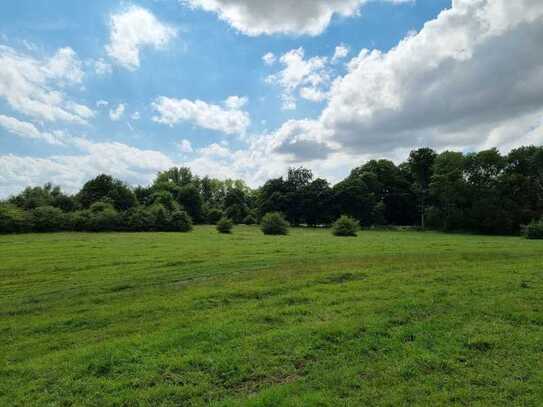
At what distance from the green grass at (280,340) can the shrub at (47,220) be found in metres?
52.0

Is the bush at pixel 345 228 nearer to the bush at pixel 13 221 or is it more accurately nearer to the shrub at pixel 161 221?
the shrub at pixel 161 221

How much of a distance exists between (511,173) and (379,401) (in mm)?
69845

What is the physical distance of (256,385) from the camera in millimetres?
5422

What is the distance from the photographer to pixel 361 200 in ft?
247

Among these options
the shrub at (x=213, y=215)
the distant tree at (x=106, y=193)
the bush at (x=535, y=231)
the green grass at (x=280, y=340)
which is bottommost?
the green grass at (x=280, y=340)

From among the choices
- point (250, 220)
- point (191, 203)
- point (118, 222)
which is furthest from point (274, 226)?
point (191, 203)

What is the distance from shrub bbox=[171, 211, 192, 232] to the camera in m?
66.2

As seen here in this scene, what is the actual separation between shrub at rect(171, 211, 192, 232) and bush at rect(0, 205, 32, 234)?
23.6 metres

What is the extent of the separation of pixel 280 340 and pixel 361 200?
71.5 meters

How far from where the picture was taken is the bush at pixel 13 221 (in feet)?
170

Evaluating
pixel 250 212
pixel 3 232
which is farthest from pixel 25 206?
pixel 250 212

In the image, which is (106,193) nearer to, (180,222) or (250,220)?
(180,222)

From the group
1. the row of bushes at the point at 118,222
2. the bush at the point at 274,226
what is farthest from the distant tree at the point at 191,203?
the bush at the point at 274,226

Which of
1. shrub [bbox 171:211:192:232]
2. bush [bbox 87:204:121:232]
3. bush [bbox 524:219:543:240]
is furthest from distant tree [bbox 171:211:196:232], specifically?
bush [bbox 524:219:543:240]
